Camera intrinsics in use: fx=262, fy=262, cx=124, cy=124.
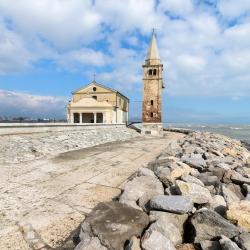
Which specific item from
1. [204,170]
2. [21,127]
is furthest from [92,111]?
[204,170]

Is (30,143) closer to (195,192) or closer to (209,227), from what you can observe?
(195,192)

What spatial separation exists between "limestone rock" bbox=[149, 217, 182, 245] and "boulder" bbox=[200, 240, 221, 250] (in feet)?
1.11

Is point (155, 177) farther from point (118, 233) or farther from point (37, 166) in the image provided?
point (37, 166)

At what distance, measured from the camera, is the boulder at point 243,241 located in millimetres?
2939

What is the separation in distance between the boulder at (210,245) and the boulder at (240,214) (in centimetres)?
67

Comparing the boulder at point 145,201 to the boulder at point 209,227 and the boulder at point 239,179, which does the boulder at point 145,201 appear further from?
the boulder at point 239,179

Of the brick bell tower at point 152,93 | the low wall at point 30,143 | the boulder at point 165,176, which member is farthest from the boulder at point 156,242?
the brick bell tower at point 152,93

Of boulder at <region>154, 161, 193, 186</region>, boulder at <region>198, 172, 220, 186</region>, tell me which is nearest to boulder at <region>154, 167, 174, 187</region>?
boulder at <region>154, 161, 193, 186</region>

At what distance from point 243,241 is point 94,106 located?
35.7 metres

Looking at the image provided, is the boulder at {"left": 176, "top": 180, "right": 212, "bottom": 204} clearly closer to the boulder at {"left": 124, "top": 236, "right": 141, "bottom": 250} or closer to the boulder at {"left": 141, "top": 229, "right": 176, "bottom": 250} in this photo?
the boulder at {"left": 141, "top": 229, "right": 176, "bottom": 250}

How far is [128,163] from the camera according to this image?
9.44m

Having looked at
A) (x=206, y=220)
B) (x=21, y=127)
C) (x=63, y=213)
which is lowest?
(x=63, y=213)

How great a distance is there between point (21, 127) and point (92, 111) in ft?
80.2

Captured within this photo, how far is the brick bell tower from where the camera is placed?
34812 millimetres
